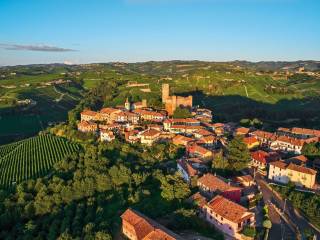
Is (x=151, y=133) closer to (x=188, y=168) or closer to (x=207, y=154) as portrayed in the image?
(x=207, y=154)

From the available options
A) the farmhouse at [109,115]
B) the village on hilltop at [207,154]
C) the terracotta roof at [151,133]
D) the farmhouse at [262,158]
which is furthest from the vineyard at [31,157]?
the farmhouse at [262,158]

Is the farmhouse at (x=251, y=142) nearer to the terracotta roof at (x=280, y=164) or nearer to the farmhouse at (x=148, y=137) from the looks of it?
the terracotta roof at (x=280, y=164)

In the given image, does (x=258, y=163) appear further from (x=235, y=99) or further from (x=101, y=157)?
(x=235, y=99)

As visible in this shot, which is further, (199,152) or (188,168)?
(199,152)

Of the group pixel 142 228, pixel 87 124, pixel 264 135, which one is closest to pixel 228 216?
pixel 142 228

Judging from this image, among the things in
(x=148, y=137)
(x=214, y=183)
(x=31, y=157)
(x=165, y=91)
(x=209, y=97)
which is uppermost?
(x=165, y=91)

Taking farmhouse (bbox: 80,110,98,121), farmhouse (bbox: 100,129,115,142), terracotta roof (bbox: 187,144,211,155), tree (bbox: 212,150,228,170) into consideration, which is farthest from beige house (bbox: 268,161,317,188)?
farmhouse (bbox: 80,110,98,121)
